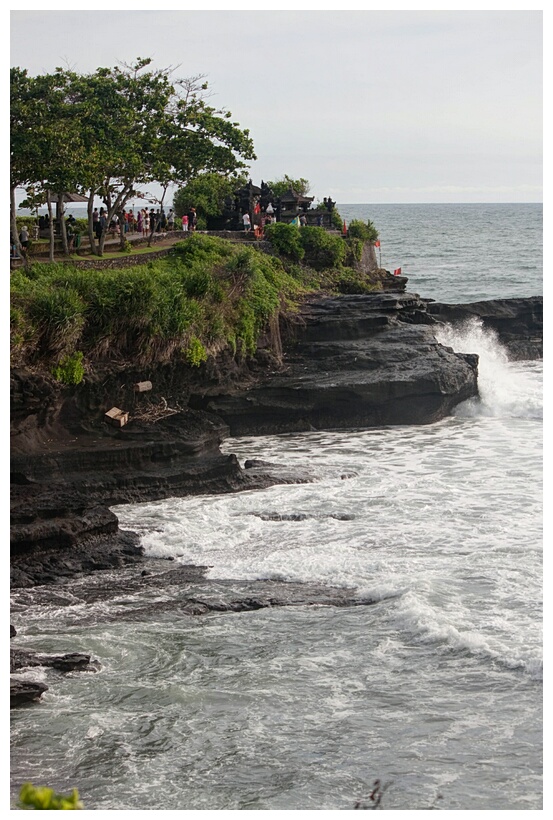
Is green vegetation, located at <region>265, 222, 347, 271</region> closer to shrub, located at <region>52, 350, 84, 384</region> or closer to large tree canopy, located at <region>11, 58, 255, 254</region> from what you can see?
large tree canopy, located at <region>11, 58, 255, 254</region>

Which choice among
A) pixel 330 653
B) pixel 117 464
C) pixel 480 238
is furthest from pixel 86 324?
pixel 480 238

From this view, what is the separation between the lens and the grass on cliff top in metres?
21.9

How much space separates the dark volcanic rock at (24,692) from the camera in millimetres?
11930

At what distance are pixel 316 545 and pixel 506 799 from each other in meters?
7.67

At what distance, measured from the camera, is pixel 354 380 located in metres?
27.0

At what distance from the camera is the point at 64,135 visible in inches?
994

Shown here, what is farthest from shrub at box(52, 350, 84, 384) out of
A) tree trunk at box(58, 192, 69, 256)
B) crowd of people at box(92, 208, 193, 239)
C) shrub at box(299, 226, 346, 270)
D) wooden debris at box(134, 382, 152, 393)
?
shrub at box(299, 226, 346, 270)

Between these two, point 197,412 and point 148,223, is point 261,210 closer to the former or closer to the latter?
point 148,223

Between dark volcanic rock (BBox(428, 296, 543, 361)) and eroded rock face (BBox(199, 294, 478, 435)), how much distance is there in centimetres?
817

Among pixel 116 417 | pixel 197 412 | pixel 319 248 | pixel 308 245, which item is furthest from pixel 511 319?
pixel 116 417

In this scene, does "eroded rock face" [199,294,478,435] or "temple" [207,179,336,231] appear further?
"temple" [207,179,336,231]

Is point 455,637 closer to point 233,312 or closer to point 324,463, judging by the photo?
point 324,463

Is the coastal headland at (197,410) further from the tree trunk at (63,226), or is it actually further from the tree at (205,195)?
the tree at (205,195)

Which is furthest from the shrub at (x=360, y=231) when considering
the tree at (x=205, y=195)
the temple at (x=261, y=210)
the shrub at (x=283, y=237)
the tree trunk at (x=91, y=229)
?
the tree trunk at (x=91, y=229)
